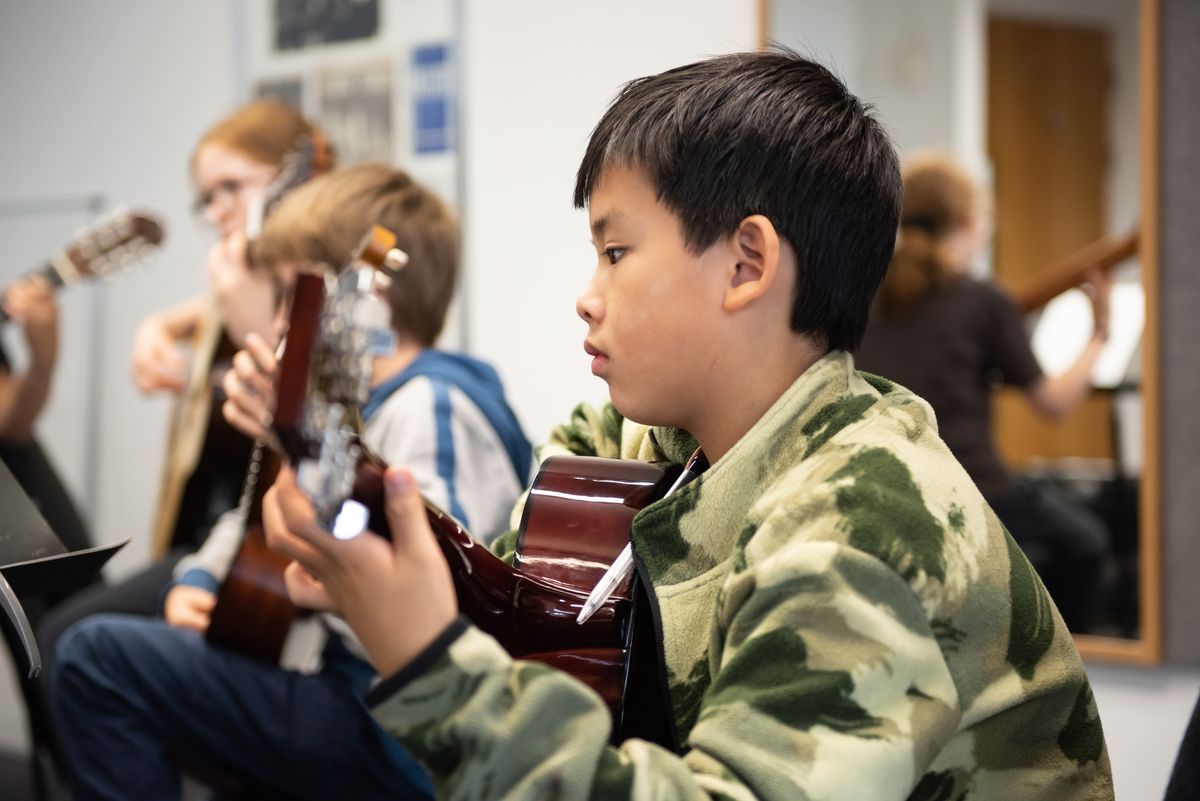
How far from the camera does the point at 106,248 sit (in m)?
2.48

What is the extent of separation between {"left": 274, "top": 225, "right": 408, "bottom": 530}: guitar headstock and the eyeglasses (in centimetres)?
149

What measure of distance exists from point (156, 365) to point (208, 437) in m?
0.30

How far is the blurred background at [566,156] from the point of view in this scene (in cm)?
203

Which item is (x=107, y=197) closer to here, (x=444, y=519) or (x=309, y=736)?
(x=309, y=736)

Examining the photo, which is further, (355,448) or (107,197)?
(107,197)

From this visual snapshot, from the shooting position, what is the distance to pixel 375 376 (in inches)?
62.3

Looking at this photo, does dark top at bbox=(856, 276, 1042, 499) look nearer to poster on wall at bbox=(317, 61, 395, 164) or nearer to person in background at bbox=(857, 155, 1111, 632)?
person in background at bbox=(857, 155, 1111, 632)

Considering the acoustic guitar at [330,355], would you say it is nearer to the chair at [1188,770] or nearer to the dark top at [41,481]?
the chair at [1188,770]

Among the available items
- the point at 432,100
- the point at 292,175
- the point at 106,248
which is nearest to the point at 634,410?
the point at 292,175

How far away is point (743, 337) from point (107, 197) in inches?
100

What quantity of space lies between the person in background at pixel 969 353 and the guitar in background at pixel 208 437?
1.03 metres

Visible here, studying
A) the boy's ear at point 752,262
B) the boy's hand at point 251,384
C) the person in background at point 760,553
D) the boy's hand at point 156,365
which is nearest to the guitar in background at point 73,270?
the boy's hand at point 156,365

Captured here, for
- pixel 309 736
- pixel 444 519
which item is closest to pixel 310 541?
pixel 444 519

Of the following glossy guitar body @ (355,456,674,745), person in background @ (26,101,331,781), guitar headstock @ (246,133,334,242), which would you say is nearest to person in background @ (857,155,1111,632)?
guitar headstock @ (246,133,334,242)
